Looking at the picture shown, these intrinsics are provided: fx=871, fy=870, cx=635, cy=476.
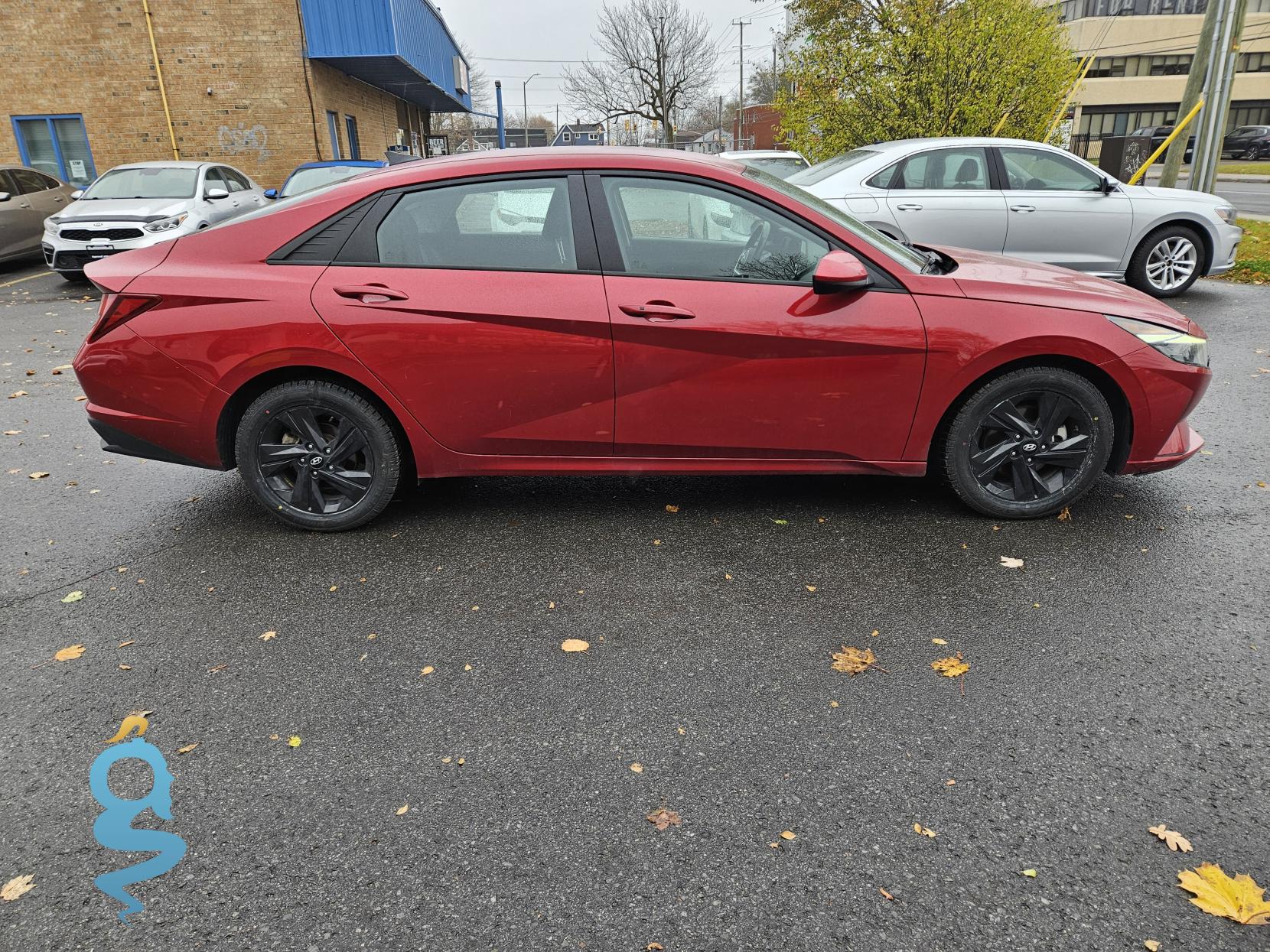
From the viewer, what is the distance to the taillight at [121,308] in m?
3.87

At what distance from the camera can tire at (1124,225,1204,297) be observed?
9180 mm

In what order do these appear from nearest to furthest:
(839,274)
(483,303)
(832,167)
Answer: (839,274) < (483,303) < (832,167)

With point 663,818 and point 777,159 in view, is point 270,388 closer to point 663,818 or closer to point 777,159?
point 663,818

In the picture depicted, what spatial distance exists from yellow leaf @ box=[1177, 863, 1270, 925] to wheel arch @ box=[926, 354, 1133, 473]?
2.19 metres

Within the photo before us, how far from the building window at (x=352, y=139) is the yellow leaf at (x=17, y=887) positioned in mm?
23101

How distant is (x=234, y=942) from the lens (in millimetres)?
2016

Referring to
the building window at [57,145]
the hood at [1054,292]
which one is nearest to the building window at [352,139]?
the building window at [57,145]

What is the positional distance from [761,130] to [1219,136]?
2539 inches

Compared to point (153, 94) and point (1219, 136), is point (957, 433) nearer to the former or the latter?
point (1219, 136)

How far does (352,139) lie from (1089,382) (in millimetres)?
23262

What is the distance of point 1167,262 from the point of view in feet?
30.6

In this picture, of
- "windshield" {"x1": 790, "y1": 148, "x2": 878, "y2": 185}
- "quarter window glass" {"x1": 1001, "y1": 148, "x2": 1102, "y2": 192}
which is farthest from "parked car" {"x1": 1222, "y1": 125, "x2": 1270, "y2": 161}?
A: "windshield" {"x1": 790, "y1": 148, "x2": 878, "y2": 185}

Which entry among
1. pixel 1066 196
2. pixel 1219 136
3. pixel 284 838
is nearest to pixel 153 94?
pixel 1066 196

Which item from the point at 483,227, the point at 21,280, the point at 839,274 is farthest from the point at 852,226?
the point at 21,280
